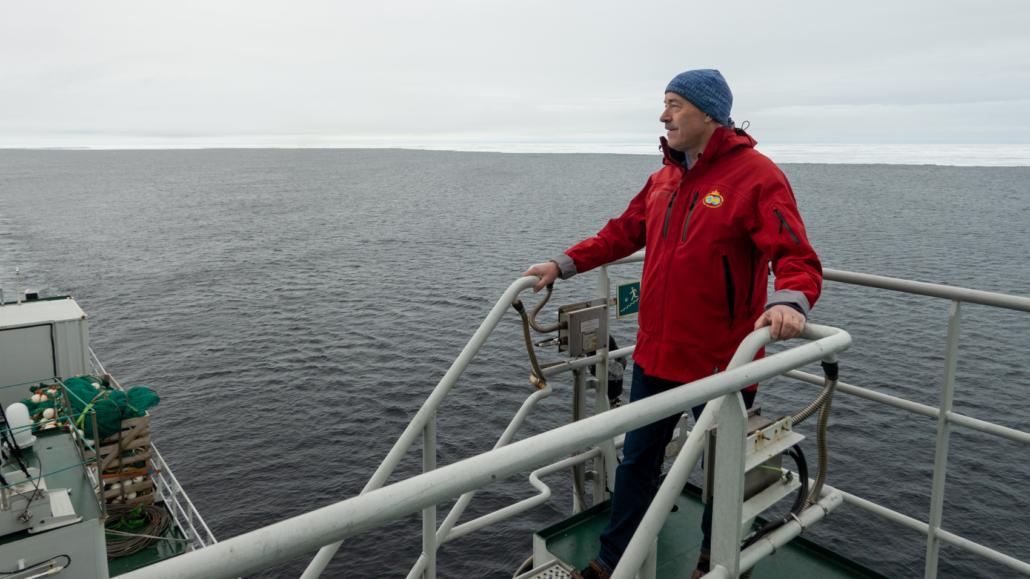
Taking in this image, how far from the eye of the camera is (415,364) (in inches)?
861

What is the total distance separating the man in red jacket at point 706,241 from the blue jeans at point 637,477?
2 centimetres

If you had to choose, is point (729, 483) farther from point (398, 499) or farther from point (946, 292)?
point (946, 292)

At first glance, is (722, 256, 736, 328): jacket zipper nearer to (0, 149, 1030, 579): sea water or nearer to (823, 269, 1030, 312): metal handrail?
(823, 269, 1030, 312): metal handrail

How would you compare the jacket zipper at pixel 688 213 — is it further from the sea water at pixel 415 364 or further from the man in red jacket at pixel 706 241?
the sea water at pixel 415 364

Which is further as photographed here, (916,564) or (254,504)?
(254,504)

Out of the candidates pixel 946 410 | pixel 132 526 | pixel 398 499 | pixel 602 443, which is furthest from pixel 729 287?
pixel 132 526

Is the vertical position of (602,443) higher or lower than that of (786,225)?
lower

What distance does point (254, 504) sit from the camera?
579 inches

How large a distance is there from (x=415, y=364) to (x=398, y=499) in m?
21.0

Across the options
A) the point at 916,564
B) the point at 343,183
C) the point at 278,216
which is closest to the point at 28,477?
the point at 916,564

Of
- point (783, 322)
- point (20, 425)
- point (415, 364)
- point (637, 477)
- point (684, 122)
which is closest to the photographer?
point (783, 322)

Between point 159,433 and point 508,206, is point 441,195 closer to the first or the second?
point 508,206

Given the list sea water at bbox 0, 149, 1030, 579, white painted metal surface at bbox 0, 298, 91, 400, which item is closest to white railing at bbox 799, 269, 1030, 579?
sea water at bbox 0, 149, 1030, 579

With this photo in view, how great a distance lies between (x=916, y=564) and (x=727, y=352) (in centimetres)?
1298
